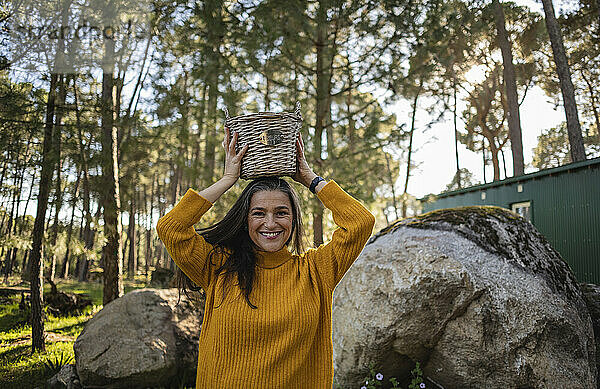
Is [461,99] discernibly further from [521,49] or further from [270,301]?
[270,301]

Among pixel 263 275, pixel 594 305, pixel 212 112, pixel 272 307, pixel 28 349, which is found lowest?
pixel 28 349

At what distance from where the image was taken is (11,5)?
4.94m

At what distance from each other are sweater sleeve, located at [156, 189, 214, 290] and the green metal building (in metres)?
7.84

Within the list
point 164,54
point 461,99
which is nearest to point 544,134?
point 461,99

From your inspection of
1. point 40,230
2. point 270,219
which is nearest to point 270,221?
point 270,219

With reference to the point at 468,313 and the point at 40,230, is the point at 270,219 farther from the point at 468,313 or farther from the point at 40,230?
the point at 40,230

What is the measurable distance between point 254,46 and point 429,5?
2792mm

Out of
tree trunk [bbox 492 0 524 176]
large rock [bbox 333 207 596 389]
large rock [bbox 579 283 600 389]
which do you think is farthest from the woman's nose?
tree trunk [bbox 492 0 524 176]

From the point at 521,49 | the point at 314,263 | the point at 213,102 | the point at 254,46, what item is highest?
the point at 521,49

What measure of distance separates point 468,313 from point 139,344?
337 cm

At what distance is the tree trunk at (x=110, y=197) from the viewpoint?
6.45 m

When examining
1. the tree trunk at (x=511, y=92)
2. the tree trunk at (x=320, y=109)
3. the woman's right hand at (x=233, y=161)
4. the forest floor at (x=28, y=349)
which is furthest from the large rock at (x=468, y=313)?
the tree trunk at (x=511, y=92)

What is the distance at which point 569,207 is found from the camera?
863 cm

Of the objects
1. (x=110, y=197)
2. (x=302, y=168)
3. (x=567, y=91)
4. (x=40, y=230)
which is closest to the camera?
(x=302, y=168)
